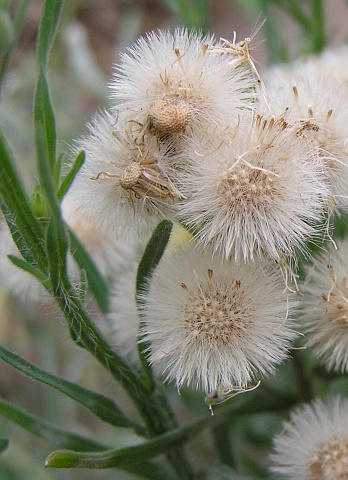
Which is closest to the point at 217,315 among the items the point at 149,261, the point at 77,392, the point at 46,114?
the point at 149,261

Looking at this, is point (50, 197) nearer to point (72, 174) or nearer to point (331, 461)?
point (72, 174)

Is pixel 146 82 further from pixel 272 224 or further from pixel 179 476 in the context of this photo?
pixel 179 476

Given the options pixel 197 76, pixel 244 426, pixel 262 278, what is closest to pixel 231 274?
pixel 262 278

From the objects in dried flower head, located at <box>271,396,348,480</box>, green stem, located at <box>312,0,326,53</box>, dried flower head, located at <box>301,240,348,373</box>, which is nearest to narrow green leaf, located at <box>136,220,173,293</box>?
dried flower head, located at <box>301,240,348,373</box>

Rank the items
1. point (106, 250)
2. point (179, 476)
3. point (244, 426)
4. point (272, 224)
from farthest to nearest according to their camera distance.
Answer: point (244, 426)
point (106, 250)
point (179, 476)
point (272, 224)

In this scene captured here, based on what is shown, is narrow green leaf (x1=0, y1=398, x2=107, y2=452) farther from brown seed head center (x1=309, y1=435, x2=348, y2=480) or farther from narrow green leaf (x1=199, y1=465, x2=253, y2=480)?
brown seed head center (x1=309, y1=435, x2=348, y2=480)

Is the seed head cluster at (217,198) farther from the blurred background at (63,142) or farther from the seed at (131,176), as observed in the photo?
the blurred background at (63,142)
